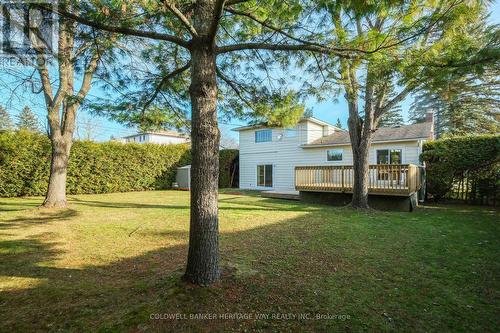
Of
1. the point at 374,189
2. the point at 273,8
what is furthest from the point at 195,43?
the point at 374,189

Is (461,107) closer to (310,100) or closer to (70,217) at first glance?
(310,100)

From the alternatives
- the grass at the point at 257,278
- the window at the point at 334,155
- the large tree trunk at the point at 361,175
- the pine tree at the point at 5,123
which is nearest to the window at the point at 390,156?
the window at the point at 334,155

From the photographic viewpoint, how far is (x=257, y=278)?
125 inches

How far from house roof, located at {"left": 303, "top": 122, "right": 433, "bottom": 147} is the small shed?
24.5 ft

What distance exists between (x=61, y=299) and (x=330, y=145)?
45.7 feet

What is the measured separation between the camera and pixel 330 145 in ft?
48.4

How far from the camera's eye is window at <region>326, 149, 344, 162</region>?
14.7 m

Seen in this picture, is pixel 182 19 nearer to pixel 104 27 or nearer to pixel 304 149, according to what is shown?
pixel 104 27

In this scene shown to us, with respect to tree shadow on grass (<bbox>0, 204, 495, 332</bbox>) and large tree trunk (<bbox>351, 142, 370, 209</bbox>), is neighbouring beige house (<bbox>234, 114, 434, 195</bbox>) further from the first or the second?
tree shadow on grass (<bbox>0, 204, 495, 332</bbox>)

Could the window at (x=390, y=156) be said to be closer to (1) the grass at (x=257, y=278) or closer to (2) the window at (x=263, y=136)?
(2) the window at (x=263, y=136)

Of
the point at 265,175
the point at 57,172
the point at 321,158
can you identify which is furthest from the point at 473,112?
the point at 57,172

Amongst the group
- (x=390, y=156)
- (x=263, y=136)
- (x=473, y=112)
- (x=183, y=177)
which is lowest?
(x=183, y=177)

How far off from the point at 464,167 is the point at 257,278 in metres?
11.4

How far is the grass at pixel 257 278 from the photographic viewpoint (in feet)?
7.66
